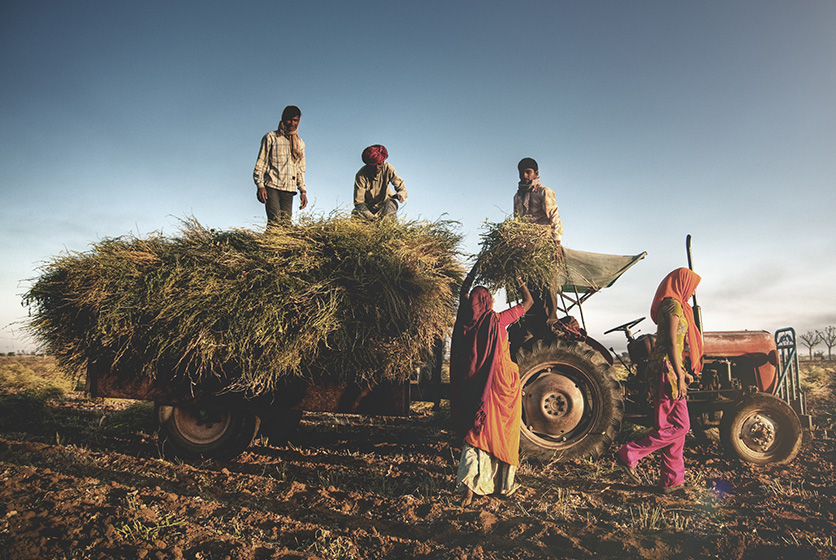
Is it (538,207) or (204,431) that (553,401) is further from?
(204,431)

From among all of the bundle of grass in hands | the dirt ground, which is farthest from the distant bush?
the bundle of grass in hands

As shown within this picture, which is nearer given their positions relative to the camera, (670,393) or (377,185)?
(670,393)

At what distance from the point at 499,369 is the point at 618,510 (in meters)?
1.31

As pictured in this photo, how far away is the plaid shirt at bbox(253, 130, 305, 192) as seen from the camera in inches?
199

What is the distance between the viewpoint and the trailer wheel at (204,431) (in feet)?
14.0

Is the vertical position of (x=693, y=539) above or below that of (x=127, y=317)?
below

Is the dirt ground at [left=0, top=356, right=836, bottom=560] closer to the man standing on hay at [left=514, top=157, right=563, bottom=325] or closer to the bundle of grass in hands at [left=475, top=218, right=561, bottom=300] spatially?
the man standing on hay at [left=514, top=157, right=563, bottom=325]

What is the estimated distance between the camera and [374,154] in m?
4.96

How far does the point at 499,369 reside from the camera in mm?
3453

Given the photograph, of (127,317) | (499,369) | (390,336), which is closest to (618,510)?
(499,369)

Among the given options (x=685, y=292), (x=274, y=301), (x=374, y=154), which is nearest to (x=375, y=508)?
(x=274, y=301)

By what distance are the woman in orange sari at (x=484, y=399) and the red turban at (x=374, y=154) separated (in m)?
2.24

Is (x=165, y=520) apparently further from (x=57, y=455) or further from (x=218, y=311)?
(x=57, y=455)

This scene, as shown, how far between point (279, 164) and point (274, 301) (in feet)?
7.76
